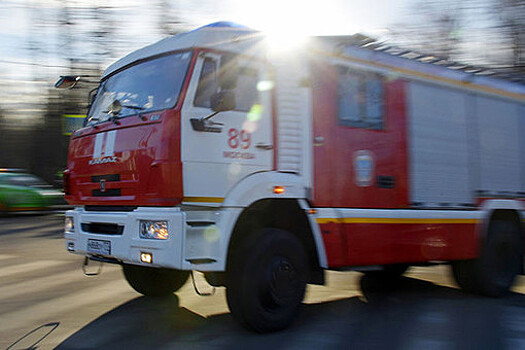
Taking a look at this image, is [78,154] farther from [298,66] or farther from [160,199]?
[298,66]

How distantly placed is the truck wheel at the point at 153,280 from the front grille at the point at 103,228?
3.46 ft

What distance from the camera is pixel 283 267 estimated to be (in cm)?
520

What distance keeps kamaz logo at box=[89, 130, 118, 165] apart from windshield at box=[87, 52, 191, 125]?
230 millimetres

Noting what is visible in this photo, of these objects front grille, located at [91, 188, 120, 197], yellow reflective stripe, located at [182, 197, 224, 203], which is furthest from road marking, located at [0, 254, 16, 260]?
yellow reflective stripe, located at [182, 197, 224, 203]

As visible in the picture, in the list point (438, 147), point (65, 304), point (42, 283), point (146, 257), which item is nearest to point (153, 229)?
point (146, 257)

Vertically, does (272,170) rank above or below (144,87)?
below

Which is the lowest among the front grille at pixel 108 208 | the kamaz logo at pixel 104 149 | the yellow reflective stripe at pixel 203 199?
the front grille at pixel 108 208

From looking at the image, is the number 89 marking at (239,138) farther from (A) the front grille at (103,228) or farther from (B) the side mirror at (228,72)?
(A) the front grille at (103,228)

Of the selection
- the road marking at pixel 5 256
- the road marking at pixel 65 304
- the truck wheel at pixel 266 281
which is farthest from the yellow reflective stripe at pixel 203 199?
the road marking at pixel 5 256

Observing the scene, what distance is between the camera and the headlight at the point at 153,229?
4.67m

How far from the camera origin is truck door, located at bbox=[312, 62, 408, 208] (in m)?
5.76

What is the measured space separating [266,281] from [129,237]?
1.29 meters

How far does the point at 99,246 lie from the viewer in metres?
5.26

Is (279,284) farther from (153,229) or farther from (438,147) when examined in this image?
(438,147)
